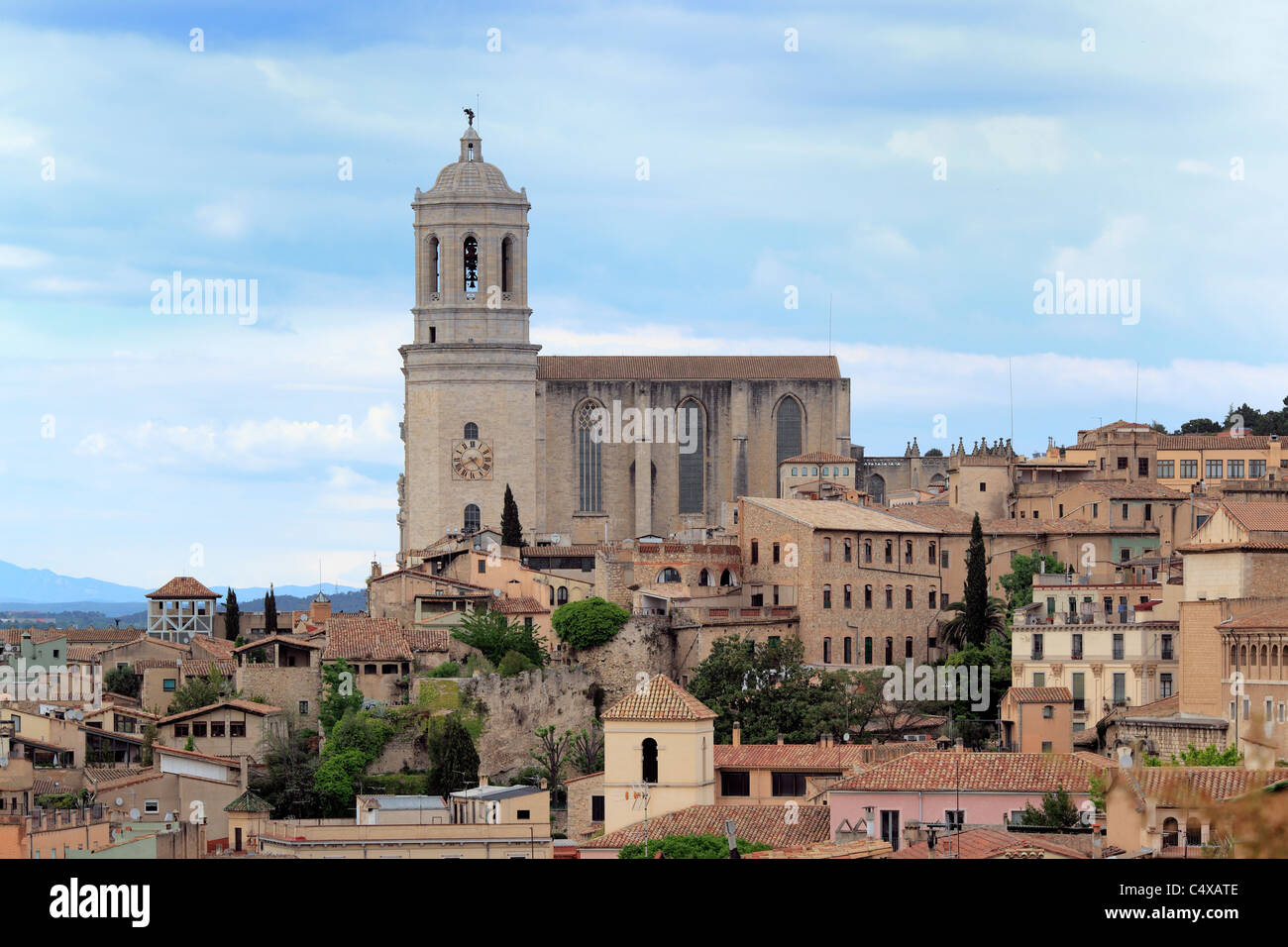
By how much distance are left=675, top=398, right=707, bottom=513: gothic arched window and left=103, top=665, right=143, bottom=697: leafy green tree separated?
109ft

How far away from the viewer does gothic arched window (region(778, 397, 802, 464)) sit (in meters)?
99.6

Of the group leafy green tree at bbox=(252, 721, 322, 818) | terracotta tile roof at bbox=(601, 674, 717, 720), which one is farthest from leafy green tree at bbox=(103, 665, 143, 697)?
terracotta tile roof at bbox=(601, 674, 717, 720)

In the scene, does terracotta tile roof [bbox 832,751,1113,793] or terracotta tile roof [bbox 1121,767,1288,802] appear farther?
terracotta tile roof [bbox 832,751,1113,793]

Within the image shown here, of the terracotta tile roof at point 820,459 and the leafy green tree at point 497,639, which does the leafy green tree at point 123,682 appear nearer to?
the leafy green tree at point 497,639

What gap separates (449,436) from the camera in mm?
95688

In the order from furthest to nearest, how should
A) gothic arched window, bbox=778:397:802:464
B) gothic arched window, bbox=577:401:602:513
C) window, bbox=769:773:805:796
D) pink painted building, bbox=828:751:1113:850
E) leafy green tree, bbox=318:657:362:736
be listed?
1. gothic arched window, bbox=778:397:802:464
2. gothic arched window, bbox=577:401:602:513
3. leafy green tree, bbox=318:657:362:736
4. window, bbox=769:773:805:796
5. pink painted building, bbox=828:751:1113:850

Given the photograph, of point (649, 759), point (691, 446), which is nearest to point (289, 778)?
point (649, 759)

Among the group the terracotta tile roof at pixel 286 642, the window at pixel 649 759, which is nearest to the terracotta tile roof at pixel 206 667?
the terracotta tile roof at pixel 286 642

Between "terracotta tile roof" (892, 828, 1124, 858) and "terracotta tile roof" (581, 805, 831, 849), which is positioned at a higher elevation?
"terracotta tile roof" (892, 828, 1124, 858)

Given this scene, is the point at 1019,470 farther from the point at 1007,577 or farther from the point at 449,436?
the point at 449,436

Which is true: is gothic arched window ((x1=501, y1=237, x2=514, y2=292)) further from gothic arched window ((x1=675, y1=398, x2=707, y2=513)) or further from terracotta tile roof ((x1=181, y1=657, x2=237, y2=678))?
terracotta tile roof ((x1=181, y1=657, x2=237, y2=678))

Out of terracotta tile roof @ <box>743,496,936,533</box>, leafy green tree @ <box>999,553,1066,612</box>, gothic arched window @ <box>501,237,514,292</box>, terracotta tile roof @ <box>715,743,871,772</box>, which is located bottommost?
terracotta tile roof @ <box>715,743,871,772</box>
